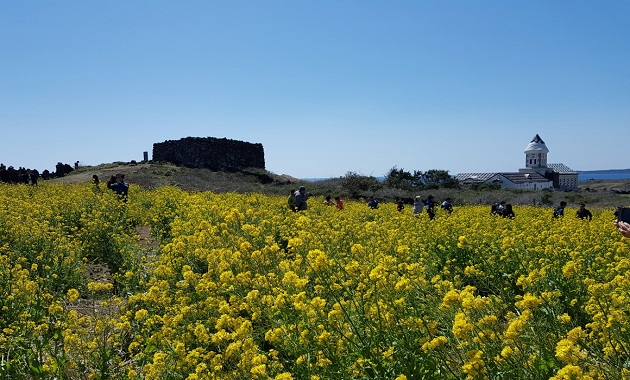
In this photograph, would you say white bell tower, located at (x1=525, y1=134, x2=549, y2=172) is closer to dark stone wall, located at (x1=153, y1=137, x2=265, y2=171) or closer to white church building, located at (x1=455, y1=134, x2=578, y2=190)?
white church building, located at (x1=455, y1=134, x2=578, y2=190)

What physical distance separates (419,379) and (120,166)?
43312mm

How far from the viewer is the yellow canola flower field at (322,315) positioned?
9.52 ft

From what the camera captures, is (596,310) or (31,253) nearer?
(596,310)

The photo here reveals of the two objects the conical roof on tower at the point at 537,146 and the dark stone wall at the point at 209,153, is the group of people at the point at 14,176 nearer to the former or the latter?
the dark stone wall at the point at 209,153

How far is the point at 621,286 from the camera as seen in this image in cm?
419

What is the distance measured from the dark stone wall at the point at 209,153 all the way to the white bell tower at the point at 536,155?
224 feet

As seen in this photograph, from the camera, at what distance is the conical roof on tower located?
102000 mm

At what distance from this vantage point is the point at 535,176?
267ft

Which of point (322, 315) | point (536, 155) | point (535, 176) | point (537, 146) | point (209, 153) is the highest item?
point (537, 146)

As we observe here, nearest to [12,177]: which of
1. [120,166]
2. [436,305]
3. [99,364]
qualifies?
[120,166]

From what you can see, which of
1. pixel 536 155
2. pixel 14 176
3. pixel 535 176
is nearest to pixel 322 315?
pixel 14 176

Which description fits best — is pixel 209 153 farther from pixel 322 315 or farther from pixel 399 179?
pixel 322 315

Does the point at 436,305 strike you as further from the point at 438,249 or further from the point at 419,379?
the point at 438,249

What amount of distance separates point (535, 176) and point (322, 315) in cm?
8429
